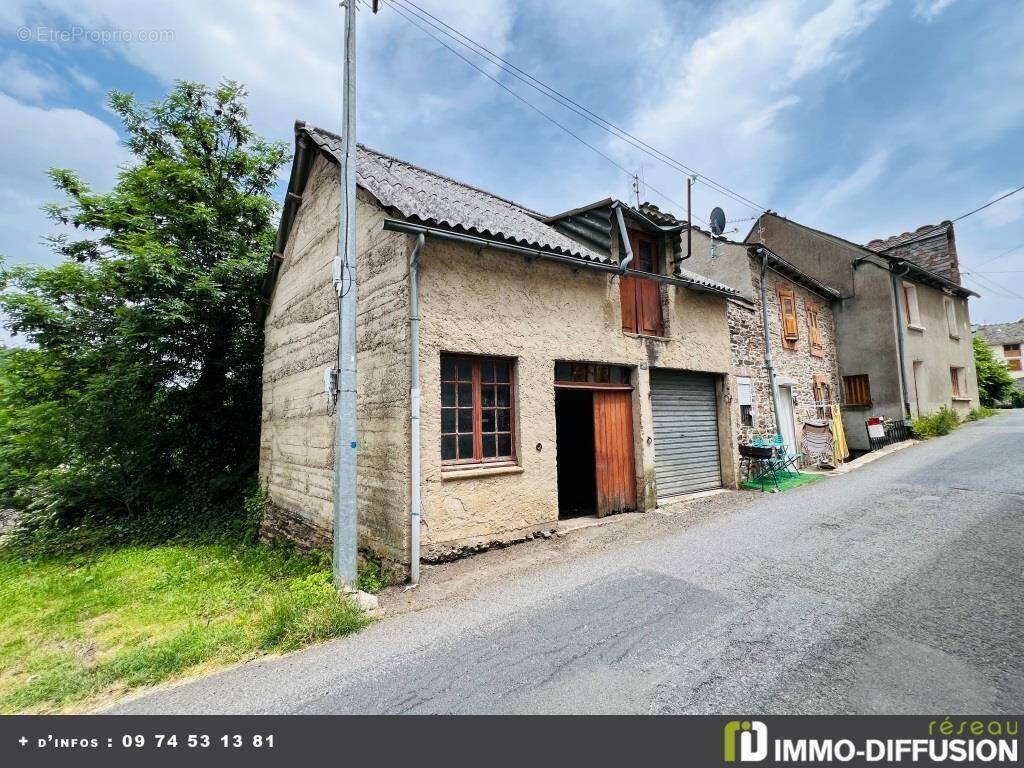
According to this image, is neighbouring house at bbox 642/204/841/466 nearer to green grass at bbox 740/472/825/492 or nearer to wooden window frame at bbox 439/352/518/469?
green grass at bbox 740/472/825/492

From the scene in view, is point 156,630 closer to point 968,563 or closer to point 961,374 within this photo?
point 968,563

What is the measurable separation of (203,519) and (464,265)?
33.3 feet

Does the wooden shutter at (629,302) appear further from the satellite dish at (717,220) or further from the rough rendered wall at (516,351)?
the satellite dish at (717,220)

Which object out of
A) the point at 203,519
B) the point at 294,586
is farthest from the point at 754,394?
Answer: the point at 203,519

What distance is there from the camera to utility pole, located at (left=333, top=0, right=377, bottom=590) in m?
5.32

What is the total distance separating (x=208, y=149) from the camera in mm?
13172

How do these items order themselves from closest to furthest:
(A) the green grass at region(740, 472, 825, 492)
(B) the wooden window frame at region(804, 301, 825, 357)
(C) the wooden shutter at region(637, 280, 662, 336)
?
(C) the wooden shutter at region(637, 280, 662, 336)
(A) the green grass at region(740, 472, 825, 492)
(B) the wooden window frame at region(804, 301, 825, 357)

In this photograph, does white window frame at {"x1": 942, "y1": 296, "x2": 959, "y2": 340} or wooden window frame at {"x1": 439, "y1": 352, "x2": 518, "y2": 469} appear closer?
wooden window frame at {"x1": 439, "y1": 352, "x2": 518, "y2": 469}

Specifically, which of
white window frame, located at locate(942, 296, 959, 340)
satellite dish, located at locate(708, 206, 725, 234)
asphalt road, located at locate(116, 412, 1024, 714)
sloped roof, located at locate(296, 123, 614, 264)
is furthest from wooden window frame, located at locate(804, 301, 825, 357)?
sloped roof, located at locate(296, 123, 614, 264)

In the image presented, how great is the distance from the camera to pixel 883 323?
1617cm

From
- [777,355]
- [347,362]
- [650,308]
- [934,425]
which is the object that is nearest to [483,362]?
[347,362]

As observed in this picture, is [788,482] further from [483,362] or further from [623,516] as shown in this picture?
[483,362]

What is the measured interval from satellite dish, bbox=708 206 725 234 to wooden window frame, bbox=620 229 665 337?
3.63 meters
